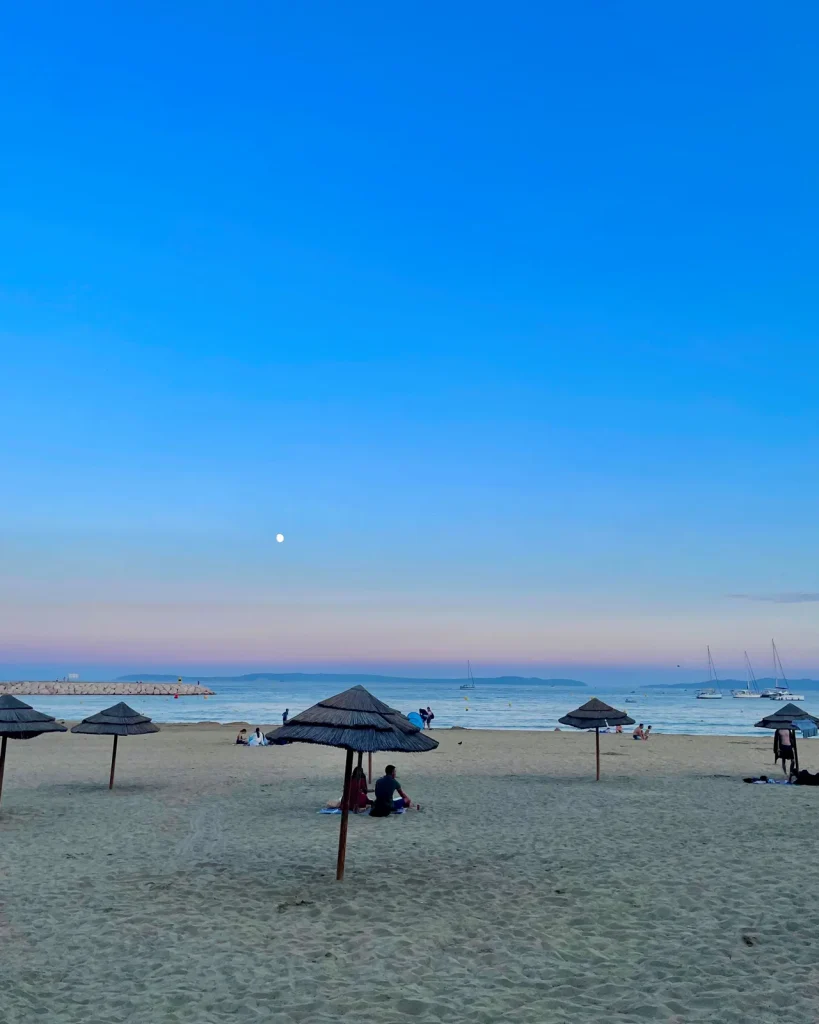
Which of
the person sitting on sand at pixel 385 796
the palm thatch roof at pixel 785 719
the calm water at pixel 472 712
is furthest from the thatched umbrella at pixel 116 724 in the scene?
the calm water at pixel 472 712

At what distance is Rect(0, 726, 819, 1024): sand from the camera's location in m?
5.86

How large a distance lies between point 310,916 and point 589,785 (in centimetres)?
1250

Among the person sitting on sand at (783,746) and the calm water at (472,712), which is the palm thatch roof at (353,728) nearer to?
the person sitting on sand at (783,746)

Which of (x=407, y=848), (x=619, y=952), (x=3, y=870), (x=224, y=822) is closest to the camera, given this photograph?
(x=619, y=952)

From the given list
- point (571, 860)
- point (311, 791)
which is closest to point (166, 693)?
point (311, 791)

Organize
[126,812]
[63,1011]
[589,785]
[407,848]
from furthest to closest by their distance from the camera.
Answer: [589,785], [126,812], [407,848], [63,1011]

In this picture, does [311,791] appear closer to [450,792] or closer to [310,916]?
[450,792]

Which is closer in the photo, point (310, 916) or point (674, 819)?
point (310, 916)

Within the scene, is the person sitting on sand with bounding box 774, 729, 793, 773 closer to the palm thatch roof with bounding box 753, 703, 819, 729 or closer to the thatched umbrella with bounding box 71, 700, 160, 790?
the palm thatch roof with bounding box 753, 703, 819, 729

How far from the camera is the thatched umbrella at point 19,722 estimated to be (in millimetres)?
12797

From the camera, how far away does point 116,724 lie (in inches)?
652

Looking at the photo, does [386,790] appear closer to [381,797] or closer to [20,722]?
[381,797]

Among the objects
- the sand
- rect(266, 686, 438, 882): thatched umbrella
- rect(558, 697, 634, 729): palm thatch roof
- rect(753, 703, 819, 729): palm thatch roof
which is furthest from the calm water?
rect(266, 686, 438, 882): thatched umbrella

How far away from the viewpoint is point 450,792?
17.6 metres
